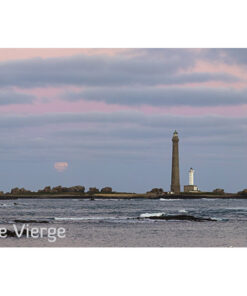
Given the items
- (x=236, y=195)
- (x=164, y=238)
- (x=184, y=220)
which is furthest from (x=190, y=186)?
(x=164, y=238)

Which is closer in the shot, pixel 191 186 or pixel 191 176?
pixel 191 176

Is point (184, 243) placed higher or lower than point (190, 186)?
lower

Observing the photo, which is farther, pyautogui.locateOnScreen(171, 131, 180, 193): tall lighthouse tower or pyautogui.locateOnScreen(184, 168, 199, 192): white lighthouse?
pyautogui.locateOnScreen(184, 168, 199, 192): white lighthouse

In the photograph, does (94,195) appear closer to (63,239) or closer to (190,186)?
(190,186)

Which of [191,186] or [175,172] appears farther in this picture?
[191,186]

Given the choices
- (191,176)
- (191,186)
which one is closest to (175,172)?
(191,176)

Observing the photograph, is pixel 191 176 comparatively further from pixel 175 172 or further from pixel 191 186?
pixel 191 186

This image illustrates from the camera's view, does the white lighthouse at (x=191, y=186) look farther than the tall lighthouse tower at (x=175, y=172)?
Yes
